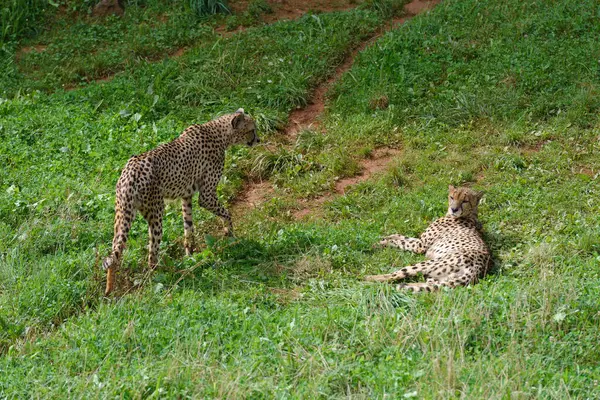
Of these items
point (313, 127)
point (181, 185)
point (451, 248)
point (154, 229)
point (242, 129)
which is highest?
point (242, 129)

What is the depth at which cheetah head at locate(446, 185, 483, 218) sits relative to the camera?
895 cm

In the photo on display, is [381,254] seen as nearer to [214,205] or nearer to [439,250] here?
[439,250]

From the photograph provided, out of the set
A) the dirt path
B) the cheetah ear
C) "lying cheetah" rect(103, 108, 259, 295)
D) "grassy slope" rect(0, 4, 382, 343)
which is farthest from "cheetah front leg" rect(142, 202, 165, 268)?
the dirt path

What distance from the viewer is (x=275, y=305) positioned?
25.0 ft

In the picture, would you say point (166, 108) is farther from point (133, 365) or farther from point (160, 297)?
point (133, 365)

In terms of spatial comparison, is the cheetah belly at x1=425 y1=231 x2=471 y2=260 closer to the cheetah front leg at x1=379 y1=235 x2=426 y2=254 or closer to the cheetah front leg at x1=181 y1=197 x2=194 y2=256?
the cheetah front leg at x1=379 y1=235 x2=426 y2=254

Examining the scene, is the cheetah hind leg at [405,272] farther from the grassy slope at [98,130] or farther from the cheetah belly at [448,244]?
the grassy slope at [98,130]

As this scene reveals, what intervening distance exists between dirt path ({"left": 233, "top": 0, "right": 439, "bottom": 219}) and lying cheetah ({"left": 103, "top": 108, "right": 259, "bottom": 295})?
77cm

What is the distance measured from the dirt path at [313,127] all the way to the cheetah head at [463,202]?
170cm

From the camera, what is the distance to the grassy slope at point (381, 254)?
6.29 metres

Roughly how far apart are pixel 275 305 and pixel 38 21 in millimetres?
9217

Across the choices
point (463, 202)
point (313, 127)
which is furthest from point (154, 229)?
point (313, 127)

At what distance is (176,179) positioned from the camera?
871 centimetres

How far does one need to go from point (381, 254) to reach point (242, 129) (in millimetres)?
2181
